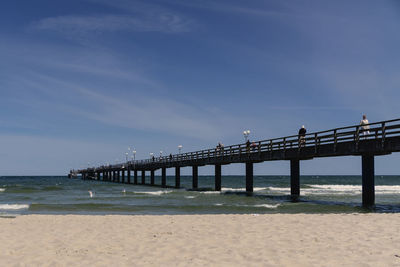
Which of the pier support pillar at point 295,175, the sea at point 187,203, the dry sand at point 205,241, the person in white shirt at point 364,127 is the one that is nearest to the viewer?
the dry sand at point 205,241

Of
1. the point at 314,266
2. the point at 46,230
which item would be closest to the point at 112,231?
the point at 46,230

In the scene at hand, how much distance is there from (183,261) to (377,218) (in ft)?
31.5

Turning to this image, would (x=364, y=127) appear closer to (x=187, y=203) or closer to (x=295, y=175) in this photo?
(x=295, y=175)

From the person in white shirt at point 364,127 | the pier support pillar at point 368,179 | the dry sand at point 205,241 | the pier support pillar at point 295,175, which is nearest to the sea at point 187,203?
the pier support pillar at point 368,179

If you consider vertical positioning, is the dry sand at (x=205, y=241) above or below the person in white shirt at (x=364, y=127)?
below

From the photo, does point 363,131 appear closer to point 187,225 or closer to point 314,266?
point 187,225

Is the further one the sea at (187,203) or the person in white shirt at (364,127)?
the person in white shirt at (364,127)

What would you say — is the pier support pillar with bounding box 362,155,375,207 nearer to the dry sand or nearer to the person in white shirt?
the person in white shirt

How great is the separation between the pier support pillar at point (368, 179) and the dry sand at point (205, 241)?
24.4 feet

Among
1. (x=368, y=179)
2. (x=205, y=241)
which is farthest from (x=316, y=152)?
(x=205, y=241)

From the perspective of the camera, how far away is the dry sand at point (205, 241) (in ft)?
28.9

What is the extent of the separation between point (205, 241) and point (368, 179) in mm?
15360

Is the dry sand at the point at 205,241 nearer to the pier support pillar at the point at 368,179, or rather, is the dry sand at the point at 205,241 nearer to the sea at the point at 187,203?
the sea at the point at 187,203

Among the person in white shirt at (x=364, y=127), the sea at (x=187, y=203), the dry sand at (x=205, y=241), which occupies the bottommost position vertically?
the sea at (x=187, y=203)
